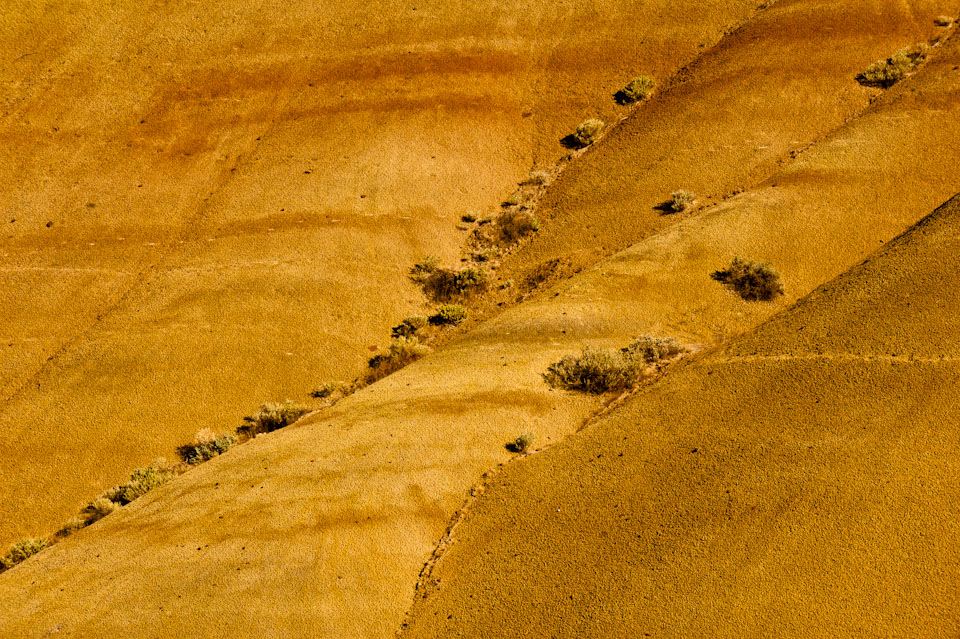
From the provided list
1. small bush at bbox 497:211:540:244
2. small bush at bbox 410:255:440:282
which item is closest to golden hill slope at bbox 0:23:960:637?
small bush at bbox 497:211:540:244

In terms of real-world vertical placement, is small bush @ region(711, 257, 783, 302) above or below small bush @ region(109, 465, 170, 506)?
above

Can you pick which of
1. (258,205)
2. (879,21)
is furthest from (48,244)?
(879,21)

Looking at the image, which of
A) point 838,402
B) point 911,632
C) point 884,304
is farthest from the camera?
point 884,304

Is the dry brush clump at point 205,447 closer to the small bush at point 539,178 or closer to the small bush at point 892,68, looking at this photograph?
the small bush at point 539,178

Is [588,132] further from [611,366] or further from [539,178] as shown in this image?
[611,366]

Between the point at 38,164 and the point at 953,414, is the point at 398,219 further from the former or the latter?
the point at 953,414

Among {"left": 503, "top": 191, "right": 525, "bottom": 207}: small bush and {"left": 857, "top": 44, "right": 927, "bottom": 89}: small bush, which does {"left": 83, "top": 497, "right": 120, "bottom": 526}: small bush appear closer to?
{"left": 503, "top": 191, "right": 525, "bottom": 207}: small bush

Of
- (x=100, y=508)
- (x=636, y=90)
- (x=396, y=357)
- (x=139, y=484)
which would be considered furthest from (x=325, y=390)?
(x=636, y=90)
